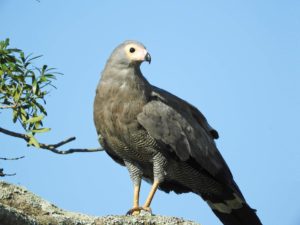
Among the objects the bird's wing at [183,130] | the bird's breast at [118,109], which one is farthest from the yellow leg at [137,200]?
the bird's breast at [118,109]

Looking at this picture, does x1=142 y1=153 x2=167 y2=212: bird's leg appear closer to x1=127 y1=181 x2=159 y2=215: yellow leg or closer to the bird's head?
x1=127 y1=181 x2=159 y2=215: yellow leg

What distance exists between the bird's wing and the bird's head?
1.31 ft

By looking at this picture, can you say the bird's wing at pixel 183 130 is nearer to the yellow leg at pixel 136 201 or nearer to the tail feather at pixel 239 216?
the tail feather at pixel 239 216

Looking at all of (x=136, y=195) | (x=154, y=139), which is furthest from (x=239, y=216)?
(x=154, y=139)

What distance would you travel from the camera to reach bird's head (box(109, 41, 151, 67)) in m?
6.46

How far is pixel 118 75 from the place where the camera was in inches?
255

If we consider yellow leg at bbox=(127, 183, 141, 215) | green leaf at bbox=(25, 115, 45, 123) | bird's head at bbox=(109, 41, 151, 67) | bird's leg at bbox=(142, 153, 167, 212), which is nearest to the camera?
green leaf at bbox=(25, 115, 45, 123)

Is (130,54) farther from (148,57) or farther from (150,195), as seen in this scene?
(150,195)

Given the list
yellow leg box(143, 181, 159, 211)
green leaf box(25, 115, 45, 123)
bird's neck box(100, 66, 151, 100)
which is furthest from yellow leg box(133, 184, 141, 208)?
green leaf box(25, 115, 45, 123)

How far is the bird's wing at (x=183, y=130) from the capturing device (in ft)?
20.6

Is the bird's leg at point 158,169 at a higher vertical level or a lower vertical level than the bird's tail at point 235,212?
higher

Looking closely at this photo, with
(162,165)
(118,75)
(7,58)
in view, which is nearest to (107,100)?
(118,75)

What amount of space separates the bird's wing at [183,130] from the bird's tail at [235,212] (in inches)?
10.9

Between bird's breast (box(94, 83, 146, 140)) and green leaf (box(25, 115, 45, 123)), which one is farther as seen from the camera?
bird's breast (box(94, 83, 146, 140))
